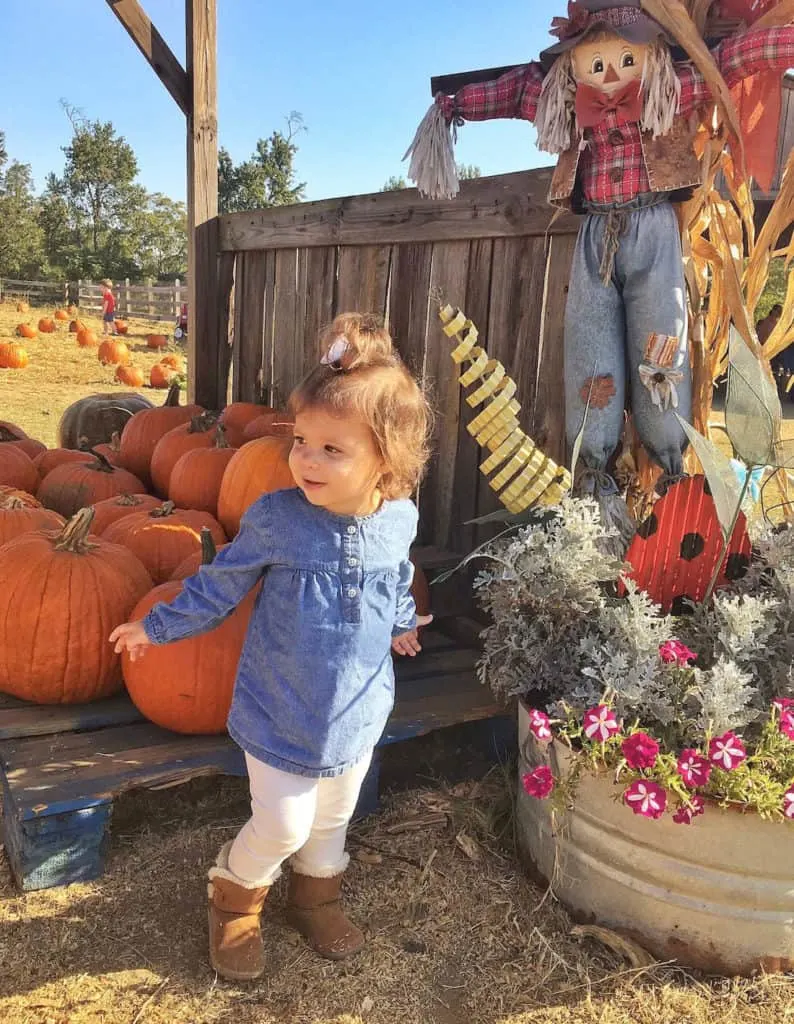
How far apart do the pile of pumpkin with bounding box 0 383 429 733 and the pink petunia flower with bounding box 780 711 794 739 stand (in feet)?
4.24

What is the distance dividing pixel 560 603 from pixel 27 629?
1415 mm

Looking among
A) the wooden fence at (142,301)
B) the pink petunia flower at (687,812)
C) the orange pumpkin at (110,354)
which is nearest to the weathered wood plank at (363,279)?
the pink petunia flower at (687,812)

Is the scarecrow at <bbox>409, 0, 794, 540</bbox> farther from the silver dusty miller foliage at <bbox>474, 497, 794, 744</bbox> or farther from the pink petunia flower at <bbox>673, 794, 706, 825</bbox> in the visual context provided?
the pink petunia flower at <bbox>673, 794, 706, 825</bbox>

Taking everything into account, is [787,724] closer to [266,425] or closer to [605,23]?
[605,23]

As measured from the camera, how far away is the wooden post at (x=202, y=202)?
4918 millimetres

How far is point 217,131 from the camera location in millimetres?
5129

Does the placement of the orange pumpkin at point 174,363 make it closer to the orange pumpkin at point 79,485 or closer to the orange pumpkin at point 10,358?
the orange pumpkin at point 10,358

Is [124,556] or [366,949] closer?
[366,949]

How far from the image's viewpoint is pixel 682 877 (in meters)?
1.85

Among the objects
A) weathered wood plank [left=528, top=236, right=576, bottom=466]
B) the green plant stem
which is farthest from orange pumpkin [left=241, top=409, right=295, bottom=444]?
the green plant stem

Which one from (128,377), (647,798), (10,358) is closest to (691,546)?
(647,798)

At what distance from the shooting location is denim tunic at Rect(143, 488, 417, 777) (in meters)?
1.80

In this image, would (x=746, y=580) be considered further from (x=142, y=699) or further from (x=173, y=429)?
(x=173, y=429)

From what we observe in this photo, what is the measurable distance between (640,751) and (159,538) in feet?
5.74
